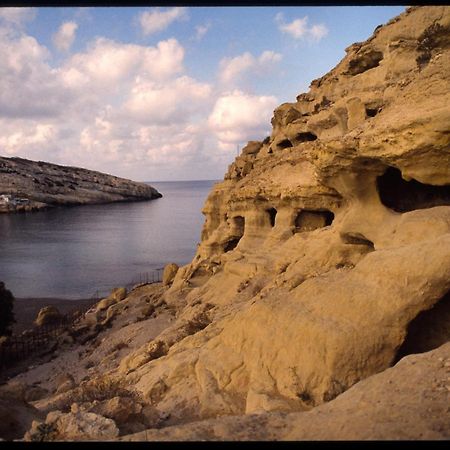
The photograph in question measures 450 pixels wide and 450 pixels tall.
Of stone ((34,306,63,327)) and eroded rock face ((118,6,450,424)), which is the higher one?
eroded rock face ((118,6,450,424))

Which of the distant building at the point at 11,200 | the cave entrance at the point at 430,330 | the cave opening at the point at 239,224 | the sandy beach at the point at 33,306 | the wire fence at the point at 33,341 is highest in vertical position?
the distant building at the point at 11,200

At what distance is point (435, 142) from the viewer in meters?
8.66

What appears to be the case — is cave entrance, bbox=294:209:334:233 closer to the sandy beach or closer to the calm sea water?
the sandy beach

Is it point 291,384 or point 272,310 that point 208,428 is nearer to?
point 291,384

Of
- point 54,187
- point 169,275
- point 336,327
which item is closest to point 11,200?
point 54,187

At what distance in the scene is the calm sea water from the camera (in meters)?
38.7

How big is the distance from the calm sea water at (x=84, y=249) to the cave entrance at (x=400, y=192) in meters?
28.6

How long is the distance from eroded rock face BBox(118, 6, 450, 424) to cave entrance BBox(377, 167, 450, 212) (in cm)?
3

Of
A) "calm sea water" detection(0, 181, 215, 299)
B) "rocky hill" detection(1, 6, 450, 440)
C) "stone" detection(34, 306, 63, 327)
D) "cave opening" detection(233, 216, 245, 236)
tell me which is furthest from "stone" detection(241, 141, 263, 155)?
"calm sea water" detection(0, 181, 215, 299)

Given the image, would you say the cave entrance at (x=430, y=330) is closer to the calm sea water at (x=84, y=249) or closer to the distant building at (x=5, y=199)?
the calm sea water at (x=84, y=249)

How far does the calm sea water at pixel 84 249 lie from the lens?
38.7m

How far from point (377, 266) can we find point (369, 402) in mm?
3146

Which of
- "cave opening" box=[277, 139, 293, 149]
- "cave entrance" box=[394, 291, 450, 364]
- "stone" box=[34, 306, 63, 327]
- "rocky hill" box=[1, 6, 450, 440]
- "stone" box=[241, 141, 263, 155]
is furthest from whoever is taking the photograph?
"stone" box=[241, 141, 263, 155]

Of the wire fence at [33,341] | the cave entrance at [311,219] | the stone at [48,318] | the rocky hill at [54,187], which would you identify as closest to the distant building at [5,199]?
the rocky hill at [54,187]
